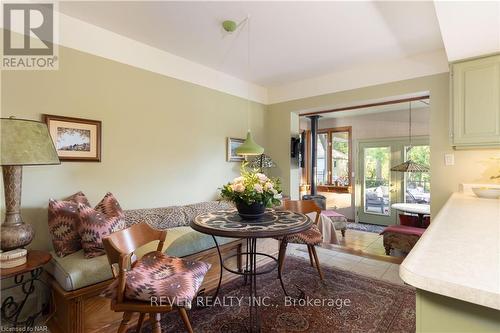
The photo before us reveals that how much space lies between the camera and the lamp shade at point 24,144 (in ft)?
5.63

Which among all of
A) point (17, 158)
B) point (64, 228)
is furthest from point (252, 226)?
point (17, 158)

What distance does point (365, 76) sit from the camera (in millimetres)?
3604

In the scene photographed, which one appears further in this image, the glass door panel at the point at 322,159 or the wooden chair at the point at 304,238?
the glass door panel at the point at 322,159

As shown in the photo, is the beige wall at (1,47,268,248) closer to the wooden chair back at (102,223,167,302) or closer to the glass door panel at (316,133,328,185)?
the wooden chair back at (102,223,167,302)

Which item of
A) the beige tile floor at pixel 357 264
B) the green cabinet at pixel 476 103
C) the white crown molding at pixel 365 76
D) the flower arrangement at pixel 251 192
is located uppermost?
the white crown molding at pixel 365 76

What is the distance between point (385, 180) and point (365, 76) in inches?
142

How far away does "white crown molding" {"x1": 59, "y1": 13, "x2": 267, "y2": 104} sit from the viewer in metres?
2.46

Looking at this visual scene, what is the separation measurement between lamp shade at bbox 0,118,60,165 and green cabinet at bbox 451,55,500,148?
368 centimetres

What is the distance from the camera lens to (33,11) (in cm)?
224

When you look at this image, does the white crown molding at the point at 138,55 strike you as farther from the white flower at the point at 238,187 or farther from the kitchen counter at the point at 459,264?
the kitchen counter at the point at 459,264

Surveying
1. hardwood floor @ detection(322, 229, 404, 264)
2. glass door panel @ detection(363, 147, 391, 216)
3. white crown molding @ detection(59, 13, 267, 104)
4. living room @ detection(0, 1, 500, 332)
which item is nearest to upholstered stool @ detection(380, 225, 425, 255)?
hardwood floor @ detection(322, 229, 404, 264)

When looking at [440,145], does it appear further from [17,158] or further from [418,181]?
[17,158]

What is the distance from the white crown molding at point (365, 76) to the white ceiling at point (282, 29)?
0.33ft

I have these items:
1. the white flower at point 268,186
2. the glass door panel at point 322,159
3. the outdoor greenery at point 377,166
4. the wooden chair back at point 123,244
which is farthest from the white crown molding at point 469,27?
the glass door panel at point 322,159
